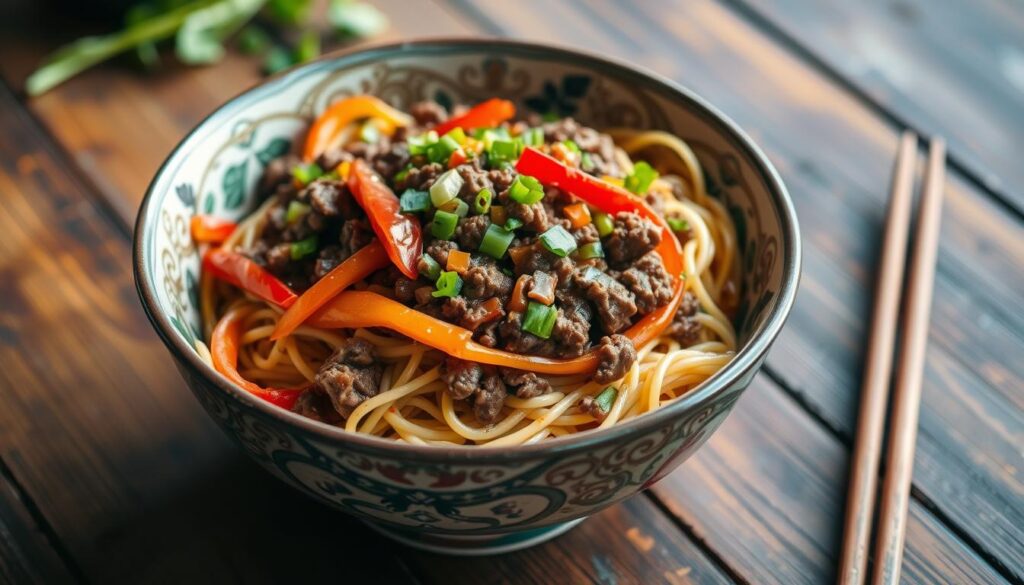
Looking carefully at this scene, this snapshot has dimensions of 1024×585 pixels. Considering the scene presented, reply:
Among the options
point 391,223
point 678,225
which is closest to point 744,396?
point 678,225

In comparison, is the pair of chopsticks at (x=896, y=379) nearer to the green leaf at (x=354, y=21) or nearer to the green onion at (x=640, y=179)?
the green onion at (x=640, y=179)

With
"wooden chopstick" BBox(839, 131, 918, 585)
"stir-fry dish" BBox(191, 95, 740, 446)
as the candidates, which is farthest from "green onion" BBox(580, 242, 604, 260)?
"wooden chopstick" BBox(839, 131, 918, 585)

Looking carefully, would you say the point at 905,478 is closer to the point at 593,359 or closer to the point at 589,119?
the point at 593,359

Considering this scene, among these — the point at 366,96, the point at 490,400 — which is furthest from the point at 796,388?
the point at 366,96

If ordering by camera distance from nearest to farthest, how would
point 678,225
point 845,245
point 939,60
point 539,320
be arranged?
point 539,320
point 678,225
point 845,245
point 939,60

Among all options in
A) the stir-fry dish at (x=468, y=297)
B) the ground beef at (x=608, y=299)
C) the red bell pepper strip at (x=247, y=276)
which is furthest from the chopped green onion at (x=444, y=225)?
the red bell pepper strip at (x=247, y=276)

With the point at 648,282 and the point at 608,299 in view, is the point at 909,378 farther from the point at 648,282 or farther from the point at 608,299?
the point at 608,299
